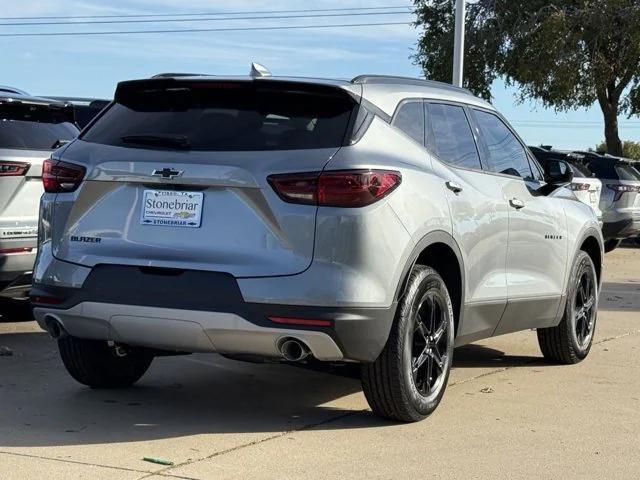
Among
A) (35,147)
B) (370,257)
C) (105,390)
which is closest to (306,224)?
(370,257)

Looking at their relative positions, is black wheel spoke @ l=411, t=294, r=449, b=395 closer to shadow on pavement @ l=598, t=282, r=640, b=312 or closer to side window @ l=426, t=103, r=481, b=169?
side window @ l=426, t=103, r=481, b=169

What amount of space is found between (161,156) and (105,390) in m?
1.71

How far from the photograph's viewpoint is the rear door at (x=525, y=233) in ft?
24.1

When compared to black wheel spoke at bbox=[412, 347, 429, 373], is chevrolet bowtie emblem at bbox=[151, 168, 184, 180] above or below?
above

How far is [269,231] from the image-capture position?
5.65 m

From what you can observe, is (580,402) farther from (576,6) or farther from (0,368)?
(576,6)

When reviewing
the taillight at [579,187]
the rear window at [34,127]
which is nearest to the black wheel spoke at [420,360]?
the rear window at [34,127]

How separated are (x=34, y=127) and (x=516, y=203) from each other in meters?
3.66

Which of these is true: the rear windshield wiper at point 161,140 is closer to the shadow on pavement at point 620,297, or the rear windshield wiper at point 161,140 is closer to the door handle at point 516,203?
the door handle at point 516,203

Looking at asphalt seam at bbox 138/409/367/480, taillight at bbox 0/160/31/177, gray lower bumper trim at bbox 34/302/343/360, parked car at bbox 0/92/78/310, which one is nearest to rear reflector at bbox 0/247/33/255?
parked car at bbox 0/92/78/310

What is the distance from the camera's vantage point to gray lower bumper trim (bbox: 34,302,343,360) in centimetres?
564

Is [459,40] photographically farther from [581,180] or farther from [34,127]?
[34,127]

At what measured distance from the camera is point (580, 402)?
703 cm

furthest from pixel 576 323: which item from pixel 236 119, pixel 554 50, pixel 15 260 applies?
pixel 554 50
